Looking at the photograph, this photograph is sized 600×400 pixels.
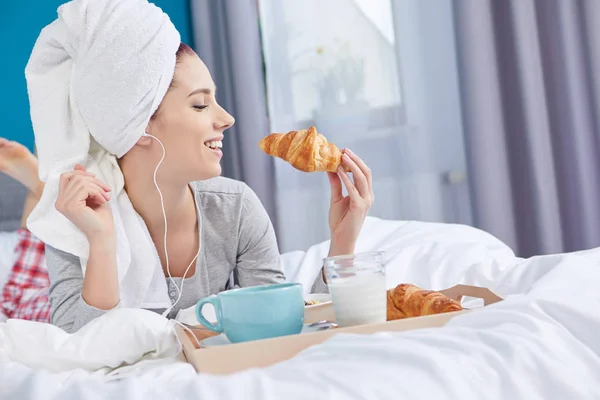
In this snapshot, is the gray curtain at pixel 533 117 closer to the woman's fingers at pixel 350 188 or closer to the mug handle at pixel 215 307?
the woman's fingers at pixel 350 188

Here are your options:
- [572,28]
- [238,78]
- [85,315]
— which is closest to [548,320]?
[85,315]

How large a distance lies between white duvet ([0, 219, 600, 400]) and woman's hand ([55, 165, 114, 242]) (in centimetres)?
33

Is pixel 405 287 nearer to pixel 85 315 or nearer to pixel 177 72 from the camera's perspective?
pixel 85 315

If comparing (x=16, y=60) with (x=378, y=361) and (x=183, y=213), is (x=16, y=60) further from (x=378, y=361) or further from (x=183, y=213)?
(x=378, y=361)

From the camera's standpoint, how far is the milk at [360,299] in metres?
0.85

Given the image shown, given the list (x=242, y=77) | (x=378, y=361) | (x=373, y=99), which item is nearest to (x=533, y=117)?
(x=373, y=99)

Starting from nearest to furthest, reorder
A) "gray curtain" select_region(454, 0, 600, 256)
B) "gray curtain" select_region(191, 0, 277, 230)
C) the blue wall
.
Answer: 1. "gray curtain" select_region(454, 0, 600, 256)
2. the blue wall
3. "gray curtain" select_region(191, 0, 277, 230)

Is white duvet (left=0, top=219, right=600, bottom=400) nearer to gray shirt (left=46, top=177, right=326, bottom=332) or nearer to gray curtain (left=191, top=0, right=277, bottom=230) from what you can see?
gray shirt (left=46, top=177, right=326, bottom=332)

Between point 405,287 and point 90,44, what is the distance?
0.77 metres

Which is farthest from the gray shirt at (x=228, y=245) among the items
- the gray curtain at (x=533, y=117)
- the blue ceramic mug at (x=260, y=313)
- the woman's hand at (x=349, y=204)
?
the gray curtain at (x=533, y=117)

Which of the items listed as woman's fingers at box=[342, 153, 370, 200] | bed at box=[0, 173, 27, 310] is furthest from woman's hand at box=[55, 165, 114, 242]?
bed at box=[0, 173, 27, 310]

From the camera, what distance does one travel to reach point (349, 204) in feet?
4.58

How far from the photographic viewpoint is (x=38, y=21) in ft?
10.1

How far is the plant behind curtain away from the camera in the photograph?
2.87 metres
